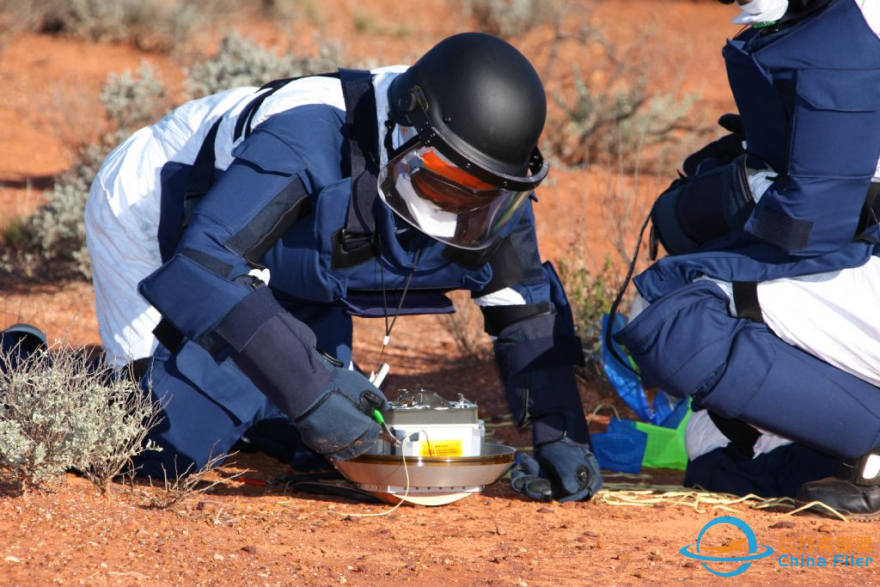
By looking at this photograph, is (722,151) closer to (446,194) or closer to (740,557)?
(446,194)

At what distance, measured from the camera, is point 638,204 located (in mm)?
8805

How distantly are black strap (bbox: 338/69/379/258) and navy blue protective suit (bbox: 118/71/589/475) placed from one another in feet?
0.06

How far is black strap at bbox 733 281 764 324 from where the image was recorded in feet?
12.1

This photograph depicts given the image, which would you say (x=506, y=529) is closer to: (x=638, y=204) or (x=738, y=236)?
(x=738, y=236)

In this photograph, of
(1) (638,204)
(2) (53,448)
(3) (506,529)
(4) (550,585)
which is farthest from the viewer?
(1) (638,204)

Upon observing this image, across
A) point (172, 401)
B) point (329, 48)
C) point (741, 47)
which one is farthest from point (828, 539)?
point (329, 48)

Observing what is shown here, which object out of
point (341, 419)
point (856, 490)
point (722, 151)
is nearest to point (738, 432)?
point (856, 490)

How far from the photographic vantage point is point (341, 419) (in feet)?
10.7

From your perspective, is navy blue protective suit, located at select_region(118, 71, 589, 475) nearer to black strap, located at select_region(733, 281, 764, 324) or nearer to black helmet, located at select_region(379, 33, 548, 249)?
black helmet, located at select_region(379, 33, 548, 249)

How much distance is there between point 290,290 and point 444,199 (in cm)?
66

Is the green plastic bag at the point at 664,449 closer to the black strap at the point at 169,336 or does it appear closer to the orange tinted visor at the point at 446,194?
the orange tinted visor at the point at 446,194

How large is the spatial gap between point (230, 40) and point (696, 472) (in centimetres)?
594

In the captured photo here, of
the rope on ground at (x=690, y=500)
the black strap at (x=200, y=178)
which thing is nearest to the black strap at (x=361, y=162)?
the black strap at (x=200, y=178)

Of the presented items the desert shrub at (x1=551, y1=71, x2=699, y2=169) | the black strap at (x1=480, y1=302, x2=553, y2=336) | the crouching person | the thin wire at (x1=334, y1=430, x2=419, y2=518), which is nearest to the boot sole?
the crouching person
